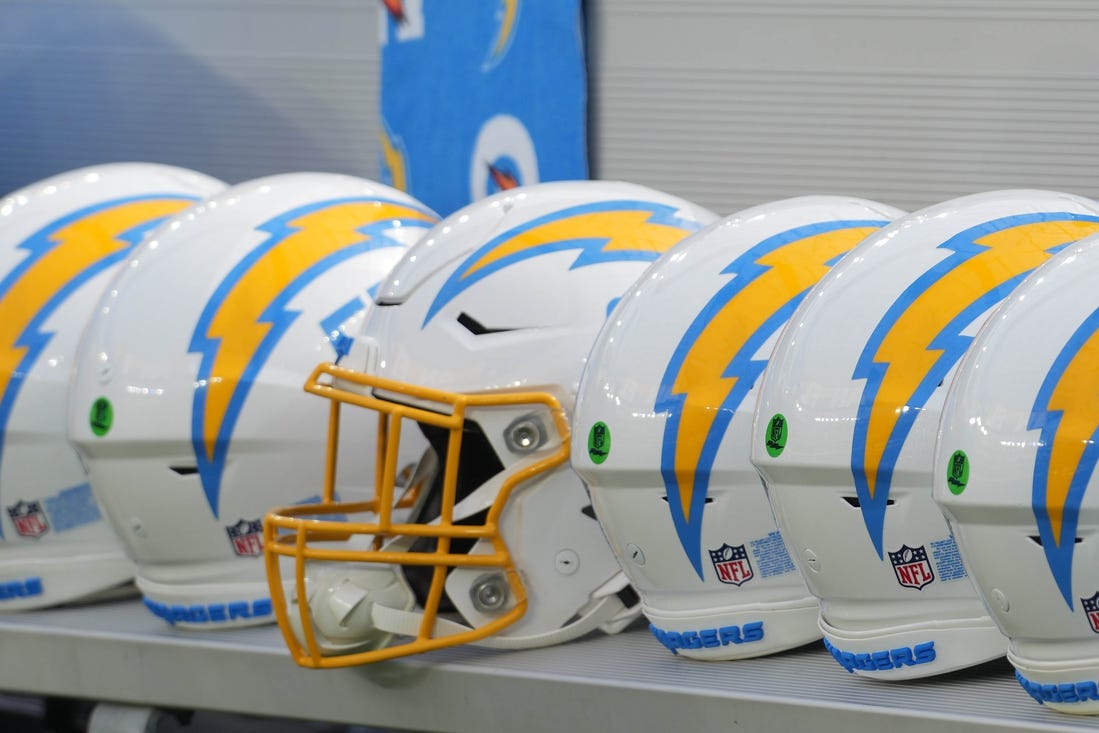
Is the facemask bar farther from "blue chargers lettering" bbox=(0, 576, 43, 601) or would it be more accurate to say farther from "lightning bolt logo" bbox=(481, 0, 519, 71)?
"lightning bolt logo" bbox=(481, 0, 519, 71)

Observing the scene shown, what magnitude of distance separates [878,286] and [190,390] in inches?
34.6

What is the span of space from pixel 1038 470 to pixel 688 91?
1.24 meters

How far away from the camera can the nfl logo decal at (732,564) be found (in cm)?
184

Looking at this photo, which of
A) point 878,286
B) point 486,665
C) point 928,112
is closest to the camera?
point 878,286

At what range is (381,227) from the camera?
90.7 inches

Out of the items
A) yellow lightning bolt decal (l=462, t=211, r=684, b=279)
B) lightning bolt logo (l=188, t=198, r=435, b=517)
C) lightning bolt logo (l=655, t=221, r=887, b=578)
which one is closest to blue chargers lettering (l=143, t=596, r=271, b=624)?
lightning bolt logo (l=188, t=198, r=435, b=517)

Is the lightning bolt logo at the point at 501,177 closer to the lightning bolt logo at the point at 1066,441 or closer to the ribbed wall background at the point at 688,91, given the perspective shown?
the ribbed wall background at the point at 688,91

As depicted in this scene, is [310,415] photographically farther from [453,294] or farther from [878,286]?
[878,286]

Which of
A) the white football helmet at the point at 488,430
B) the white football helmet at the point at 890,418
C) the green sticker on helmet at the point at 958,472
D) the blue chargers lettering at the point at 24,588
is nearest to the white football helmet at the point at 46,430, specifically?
the blue chargers lettering at the point at 24,588

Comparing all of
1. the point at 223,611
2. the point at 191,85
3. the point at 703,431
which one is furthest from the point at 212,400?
the point at 191,85

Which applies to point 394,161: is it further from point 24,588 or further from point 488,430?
point 488,430

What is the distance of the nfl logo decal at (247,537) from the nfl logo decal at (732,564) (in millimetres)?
621

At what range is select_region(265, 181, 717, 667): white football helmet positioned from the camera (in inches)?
77.0

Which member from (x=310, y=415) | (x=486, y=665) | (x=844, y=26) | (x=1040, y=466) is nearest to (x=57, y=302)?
(x=310, y=415)
